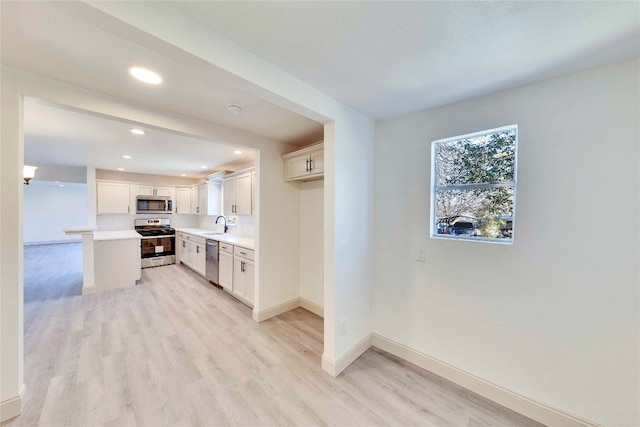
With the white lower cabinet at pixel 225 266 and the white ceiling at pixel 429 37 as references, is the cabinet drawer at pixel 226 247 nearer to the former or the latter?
the white lower cabinet at pixel 225 266

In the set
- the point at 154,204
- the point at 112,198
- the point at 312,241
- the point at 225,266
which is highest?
the point at 112,198

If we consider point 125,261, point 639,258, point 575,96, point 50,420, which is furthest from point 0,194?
point 639,258

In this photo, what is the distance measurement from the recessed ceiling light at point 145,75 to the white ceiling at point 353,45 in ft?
0.18

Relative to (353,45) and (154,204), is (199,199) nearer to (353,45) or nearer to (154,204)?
(154,204)

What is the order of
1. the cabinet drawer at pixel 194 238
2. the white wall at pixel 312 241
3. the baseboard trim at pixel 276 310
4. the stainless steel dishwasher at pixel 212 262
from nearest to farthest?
the baseboard trim at pixel 276 310 → the white wall at pixel 312 241 → the stainless steel dishwasher at pixel 212 262 → the cabinet drawer at pixel 194 238

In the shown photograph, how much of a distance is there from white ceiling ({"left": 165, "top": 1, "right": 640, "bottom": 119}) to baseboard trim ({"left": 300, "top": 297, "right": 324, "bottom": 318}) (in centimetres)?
277

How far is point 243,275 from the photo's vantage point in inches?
136

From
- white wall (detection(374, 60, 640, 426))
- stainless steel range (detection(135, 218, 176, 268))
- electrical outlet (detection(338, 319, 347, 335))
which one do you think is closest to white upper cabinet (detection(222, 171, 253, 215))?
electrical outlet (detection(338, 319, 347, 335))

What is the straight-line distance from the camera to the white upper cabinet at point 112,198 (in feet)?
17.3

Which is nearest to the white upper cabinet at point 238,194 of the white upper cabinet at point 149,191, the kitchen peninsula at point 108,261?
the kitchen peninsula at point 108,261

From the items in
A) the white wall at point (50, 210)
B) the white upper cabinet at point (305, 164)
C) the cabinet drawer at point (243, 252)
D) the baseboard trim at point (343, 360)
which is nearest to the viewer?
the baseboard trim at point (343, 360)

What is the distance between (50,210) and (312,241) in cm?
1167

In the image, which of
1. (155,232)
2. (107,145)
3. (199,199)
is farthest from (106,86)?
(155,232)

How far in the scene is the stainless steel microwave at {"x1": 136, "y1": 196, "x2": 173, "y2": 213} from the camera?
229 inches
